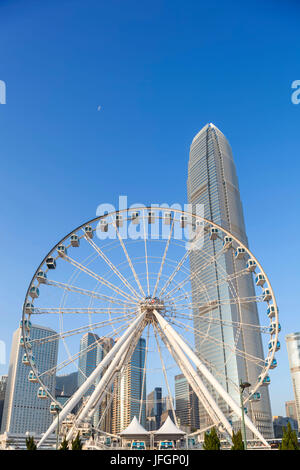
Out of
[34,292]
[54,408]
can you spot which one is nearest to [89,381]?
[54,408]

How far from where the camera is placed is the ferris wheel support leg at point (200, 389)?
33094 millimetres

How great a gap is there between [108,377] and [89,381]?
1.66 metres

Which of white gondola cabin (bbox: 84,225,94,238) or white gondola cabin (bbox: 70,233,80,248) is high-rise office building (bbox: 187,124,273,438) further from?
white gondola cabin (bbox: 70,233,80,248)

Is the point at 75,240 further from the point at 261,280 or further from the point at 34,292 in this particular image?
the point at 261,280

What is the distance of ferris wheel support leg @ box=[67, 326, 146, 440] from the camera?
33281 mm

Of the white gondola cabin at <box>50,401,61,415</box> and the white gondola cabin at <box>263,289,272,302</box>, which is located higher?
the white gondola cabin at <box>263,289,272,302</box>

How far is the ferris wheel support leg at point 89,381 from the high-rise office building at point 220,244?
94.0 m

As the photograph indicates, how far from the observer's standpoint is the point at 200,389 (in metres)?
34.9

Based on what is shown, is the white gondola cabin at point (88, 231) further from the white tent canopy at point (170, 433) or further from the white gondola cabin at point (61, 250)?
the white tent canopy at point (170, 433)

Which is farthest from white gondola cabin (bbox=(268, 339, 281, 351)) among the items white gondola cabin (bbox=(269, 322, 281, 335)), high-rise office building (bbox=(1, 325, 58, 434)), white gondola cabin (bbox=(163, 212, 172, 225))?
high-rise office building (bbox=(1, 325, 58, 434))

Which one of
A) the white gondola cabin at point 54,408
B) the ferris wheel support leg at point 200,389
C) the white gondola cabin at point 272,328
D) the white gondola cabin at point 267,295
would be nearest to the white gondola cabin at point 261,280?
the white gondola cabin at point 267,295

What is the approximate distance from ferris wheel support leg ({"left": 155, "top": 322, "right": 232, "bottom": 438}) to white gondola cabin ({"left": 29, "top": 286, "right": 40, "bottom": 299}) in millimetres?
12163

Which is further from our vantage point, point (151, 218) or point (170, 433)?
point (151, 218)
